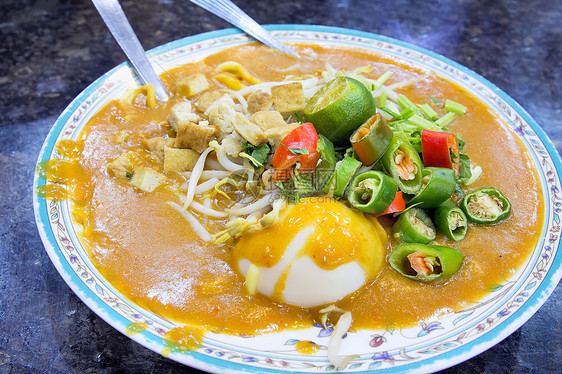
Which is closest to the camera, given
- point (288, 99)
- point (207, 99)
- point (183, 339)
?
point (183, 339)

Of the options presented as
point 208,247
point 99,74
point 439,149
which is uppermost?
point 439,149

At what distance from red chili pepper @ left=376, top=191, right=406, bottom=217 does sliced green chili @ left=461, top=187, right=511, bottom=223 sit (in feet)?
1.40

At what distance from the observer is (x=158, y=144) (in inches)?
120

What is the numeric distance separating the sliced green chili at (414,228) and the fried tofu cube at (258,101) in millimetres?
1254

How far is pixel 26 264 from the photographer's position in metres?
2.71

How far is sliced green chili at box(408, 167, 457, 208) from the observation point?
2.58 metres

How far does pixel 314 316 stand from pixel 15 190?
231 centimetres

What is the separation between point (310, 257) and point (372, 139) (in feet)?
2.63

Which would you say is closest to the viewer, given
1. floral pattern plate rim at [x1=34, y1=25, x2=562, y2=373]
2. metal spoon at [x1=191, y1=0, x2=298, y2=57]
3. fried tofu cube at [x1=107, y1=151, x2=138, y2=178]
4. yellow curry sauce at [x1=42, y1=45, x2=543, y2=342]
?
floral pattern plate rim at [x1=34, y1=25, x2=562, y2=373]

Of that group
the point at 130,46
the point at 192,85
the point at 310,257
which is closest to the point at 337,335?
the point at 310,257

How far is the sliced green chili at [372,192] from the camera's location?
2.45 m

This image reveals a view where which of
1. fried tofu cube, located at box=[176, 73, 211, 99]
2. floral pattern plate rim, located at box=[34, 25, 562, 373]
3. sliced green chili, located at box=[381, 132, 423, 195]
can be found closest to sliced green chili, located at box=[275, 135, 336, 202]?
sliced green chili, located at box=[381, 132, 423, 195]

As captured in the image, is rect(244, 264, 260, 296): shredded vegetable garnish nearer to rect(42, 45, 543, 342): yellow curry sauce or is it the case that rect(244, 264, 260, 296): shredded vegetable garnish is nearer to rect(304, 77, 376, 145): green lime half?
rect(42, 45, 543, 342): yellow curry sauce

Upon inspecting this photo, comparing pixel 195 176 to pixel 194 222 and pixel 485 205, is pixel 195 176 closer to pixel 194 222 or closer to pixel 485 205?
pixel 194 222
